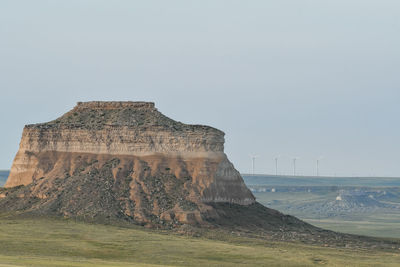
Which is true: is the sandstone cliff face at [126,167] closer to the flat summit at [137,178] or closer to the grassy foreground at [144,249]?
the flat summit at [137,178]

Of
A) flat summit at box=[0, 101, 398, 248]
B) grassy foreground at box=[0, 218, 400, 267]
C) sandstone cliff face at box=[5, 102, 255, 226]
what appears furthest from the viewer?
sandstone cliff face at box=[5, 102, 255, 226]

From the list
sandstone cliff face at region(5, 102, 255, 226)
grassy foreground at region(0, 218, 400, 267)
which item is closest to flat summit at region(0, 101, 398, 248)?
sandstone cliff face at region(5, 102, 255, 226)

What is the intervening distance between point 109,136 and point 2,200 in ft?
61.2

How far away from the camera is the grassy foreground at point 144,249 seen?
3610 inches

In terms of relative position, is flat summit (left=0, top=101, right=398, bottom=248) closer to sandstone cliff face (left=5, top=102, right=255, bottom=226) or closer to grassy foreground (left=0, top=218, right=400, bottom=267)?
sandstone cliff face (left=5, top=102, right=255, bottom=226)

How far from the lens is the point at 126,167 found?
13625 centimetres

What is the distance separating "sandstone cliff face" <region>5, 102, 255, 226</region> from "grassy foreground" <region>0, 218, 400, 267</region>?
821 centimetres

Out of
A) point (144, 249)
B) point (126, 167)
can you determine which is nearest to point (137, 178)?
point (126, 167)

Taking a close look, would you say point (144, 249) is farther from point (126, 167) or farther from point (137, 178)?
point (126, 167)

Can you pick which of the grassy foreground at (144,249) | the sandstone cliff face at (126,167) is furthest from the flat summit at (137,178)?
the grassy foreground at (144,249)

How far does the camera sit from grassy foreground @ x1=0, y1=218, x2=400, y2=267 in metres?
91.7

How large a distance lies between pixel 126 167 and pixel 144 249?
37.1m

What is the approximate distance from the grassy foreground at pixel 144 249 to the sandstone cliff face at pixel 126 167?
26.9 ft

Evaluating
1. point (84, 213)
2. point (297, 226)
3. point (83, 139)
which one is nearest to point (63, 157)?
point (83, 139)
